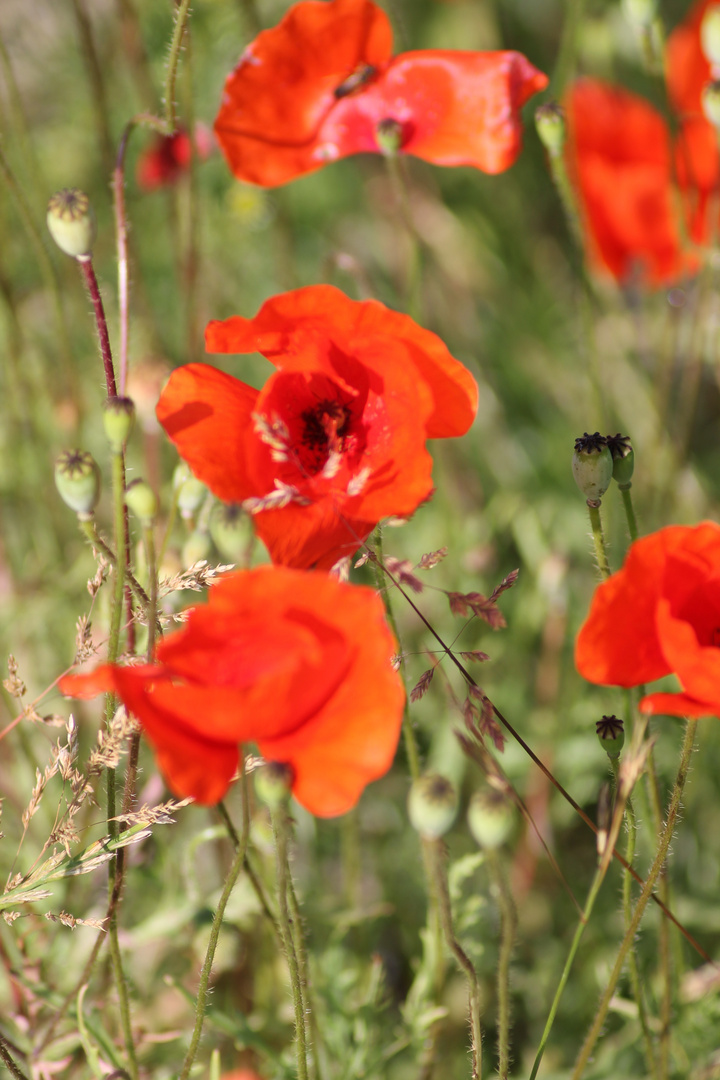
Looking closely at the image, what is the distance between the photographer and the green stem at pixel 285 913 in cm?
71

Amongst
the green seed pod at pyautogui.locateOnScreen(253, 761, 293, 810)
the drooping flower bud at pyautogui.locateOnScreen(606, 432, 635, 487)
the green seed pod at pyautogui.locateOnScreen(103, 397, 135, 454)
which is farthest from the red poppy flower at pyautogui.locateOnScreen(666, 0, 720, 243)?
the green seed pod at pyautogui.locateOnScreen(253, 761, 293, 810)

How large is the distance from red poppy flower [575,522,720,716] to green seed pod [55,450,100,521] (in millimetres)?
407

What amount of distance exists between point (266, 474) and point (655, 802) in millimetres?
488

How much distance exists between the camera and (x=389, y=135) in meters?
1.18

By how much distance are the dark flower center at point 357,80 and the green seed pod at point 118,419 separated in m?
0.64

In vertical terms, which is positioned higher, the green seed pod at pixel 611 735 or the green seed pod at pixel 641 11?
the green seed pod at pixel 641 11

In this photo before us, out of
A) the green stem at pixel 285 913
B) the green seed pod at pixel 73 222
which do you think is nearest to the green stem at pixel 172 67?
the green seed pod at pixel 73 222

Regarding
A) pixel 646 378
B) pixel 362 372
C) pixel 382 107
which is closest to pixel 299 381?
pixel 362 372

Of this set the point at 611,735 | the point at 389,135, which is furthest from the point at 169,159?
the point at 611,735

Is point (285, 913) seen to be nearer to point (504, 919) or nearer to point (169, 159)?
point (504, 919)

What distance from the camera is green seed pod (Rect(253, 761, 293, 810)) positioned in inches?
27.2

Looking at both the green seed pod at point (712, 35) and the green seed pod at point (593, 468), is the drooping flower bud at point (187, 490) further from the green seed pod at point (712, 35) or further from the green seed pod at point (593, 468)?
the green seed pod at point (712, 35)

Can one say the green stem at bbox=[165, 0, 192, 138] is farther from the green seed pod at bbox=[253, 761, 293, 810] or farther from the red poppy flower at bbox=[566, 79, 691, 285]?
the red poppy flower at bbox=[566, 79, 691, 285]

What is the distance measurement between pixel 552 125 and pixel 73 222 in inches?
22.1
